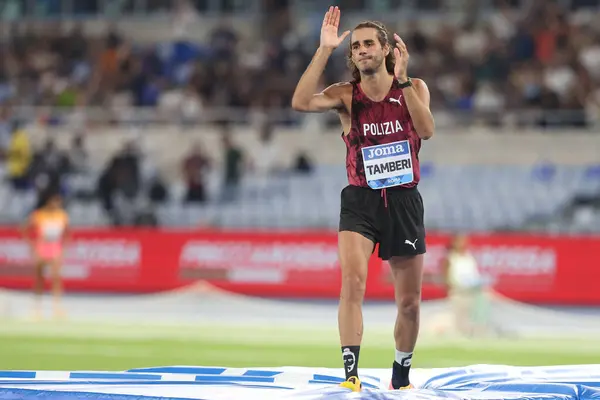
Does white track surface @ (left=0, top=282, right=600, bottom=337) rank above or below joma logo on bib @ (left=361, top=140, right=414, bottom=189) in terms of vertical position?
above

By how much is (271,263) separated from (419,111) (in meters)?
13.5

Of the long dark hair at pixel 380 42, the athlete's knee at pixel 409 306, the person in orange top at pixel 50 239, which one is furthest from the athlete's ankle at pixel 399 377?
the person in orange top at pixel 50 239

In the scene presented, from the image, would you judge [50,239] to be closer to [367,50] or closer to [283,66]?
[283,66]

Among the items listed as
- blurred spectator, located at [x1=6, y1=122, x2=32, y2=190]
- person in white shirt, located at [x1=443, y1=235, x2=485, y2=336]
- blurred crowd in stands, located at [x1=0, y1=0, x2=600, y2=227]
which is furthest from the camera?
blurred spectator, located at [x1=6, y1=122, x2=32, y2=190]

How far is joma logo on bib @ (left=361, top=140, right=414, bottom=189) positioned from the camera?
7762 millimetres

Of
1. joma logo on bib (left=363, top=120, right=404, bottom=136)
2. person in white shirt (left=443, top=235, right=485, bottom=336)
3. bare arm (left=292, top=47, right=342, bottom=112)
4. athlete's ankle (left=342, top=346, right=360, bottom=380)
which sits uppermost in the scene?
person in white shirt (left=443, top=235, right=485, bottom=336)

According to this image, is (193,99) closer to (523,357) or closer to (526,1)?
(526,1)

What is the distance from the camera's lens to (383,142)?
7777 millimetres

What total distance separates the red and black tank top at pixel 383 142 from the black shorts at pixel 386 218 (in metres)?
0.08

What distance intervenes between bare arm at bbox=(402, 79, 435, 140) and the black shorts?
1.54 ft

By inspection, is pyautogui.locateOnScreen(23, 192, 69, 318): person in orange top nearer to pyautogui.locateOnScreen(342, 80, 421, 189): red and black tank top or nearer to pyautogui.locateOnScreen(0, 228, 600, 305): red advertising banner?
pyautogui.locateOnScreen(0, 228, 600, 305): red advertising banner

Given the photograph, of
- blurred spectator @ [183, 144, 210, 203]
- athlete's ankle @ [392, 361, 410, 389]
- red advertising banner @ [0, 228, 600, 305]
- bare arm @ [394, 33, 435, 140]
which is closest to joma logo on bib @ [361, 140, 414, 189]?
bare arm @ [394, 33, 435, 140]

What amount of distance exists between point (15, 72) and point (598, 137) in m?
13.2

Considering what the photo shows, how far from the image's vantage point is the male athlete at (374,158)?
7.54 metres
